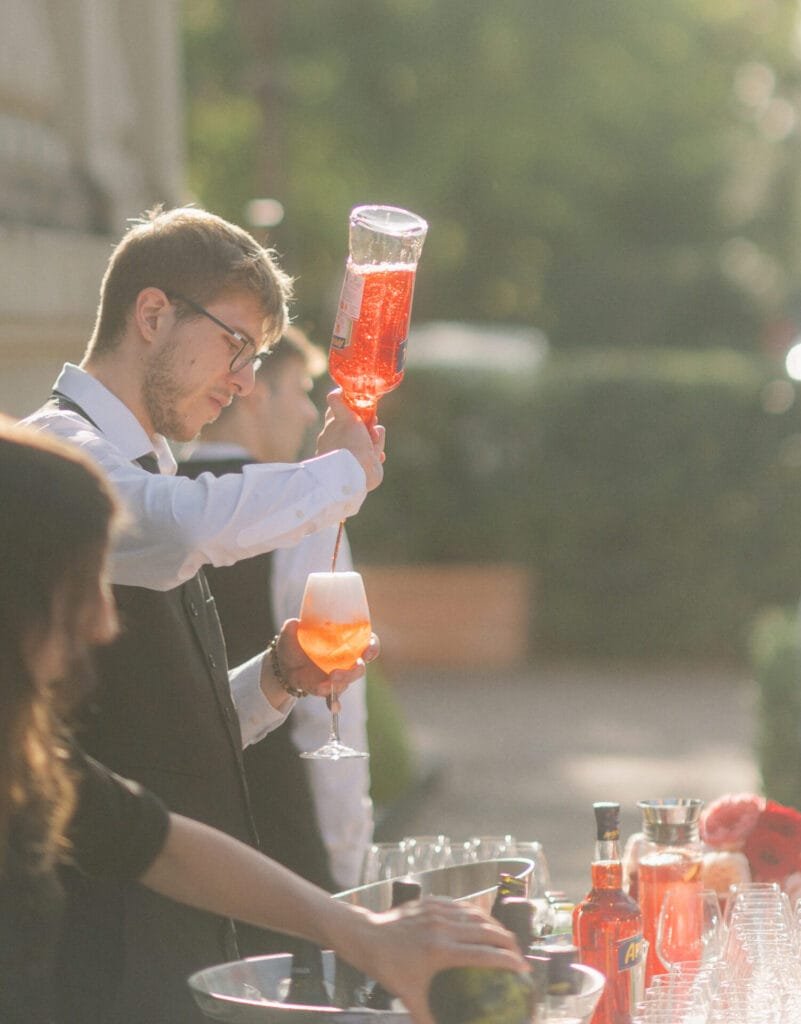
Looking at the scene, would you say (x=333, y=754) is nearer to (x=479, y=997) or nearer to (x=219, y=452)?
(x=479, y=997)

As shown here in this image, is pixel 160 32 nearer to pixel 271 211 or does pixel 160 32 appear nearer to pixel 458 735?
pixel 271 211

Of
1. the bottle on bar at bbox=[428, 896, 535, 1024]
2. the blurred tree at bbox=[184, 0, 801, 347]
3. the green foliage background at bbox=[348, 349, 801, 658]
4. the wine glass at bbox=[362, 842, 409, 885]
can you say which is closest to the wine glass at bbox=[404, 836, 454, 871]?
the wine glass at bbox=[362, 842, 409, 885]

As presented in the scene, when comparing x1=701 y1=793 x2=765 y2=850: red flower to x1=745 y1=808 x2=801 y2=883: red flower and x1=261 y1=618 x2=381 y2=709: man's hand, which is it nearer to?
x1=745 y1=808 x2=801 y2=883: red flower

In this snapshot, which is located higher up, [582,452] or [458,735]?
[582,452]

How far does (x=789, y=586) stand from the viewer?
1497 cm

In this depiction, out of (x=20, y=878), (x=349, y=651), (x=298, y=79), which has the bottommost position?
(x=20, y=878)

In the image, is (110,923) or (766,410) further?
(766,410)

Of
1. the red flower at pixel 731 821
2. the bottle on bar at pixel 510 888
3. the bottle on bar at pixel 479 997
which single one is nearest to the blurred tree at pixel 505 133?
the red flower at pixel 731 821

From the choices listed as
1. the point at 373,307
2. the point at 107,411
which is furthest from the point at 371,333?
the point at 107,411

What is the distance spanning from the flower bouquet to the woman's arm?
Result: 1213 millimetres

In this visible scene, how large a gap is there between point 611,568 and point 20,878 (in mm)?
13373

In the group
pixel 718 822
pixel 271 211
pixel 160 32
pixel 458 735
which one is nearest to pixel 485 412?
pixel 458 735

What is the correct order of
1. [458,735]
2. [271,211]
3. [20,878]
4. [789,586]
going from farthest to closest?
1. [789,586]
2. [458,735]
3. [271,211]
4. [20,878]

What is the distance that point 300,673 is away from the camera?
10.5 ft
